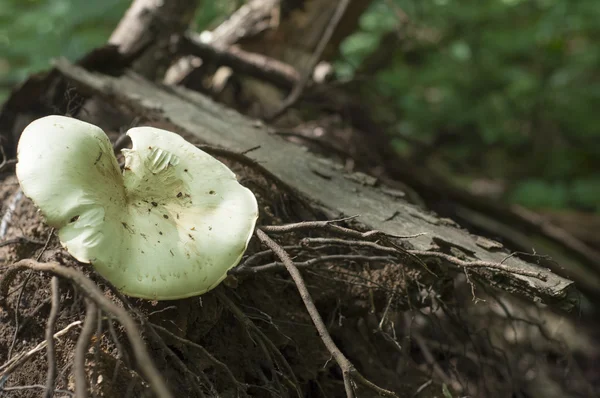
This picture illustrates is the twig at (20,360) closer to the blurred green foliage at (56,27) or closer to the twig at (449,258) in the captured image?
the twig at (449,258)

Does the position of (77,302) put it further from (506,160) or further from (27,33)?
(506,160)

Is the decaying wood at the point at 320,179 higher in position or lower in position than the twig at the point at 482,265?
lower

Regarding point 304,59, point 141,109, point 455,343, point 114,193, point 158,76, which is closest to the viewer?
point 114,193

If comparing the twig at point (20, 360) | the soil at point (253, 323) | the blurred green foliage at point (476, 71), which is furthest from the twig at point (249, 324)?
the blurred green foliage at point (476, 71)

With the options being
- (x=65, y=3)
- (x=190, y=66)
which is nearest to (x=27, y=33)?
(x=65, y=3)

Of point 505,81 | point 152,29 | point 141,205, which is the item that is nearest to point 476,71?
point 505,81

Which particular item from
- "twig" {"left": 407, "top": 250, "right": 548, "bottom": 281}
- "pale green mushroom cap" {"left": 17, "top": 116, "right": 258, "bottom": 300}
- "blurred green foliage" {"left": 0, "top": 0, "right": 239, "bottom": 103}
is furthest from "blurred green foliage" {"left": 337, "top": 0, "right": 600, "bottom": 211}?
"pale green mushroom cap" {"left": 17, "top": 116, "right": 258, "bottom": 300}
